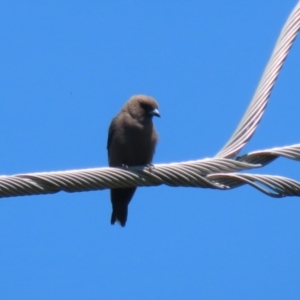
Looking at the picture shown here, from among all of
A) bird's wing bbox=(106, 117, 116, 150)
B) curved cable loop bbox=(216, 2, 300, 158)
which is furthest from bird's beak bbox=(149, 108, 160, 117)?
curved cable loop bbox=(216, 2, 300, 158)

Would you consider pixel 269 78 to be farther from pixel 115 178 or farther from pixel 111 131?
pixel 111 131

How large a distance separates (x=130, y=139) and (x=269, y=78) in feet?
12.0

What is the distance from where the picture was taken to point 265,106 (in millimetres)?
5922

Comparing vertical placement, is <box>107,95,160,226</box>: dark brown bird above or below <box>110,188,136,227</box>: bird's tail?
above

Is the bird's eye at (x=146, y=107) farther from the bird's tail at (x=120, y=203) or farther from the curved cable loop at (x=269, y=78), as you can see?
the curved cable loop at (x=269, y=78)

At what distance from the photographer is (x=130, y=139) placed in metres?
9.42

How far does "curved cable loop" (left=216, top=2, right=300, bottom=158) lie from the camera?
5914 mm

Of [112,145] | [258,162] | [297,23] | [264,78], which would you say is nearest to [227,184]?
[258,162]

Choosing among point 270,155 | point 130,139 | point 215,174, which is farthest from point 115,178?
point 130,139

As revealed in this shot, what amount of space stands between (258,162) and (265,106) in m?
0.46

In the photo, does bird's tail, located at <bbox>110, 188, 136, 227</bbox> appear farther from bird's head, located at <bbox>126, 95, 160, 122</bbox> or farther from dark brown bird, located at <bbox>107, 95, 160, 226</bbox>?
bird's head, located at <bbox>126, 95, 160, 122</bbox>

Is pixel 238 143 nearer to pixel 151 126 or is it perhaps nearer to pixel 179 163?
pixel 179 163

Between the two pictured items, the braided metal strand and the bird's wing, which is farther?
the bird's wing

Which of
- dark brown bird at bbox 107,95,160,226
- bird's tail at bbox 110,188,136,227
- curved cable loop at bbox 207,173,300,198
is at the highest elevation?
dark brown bird at bbox 107,95,160,226
